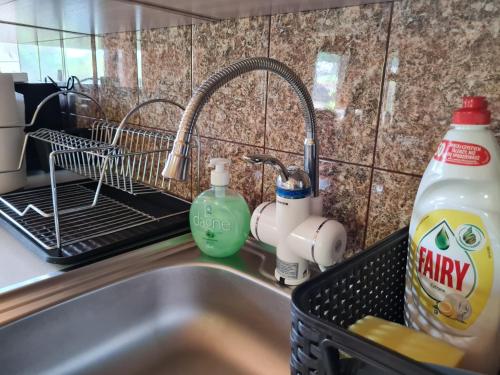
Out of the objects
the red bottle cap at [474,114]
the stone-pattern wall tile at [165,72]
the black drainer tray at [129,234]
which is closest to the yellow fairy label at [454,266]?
the red bottle cap at [474,114]

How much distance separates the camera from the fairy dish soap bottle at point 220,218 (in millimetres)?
753

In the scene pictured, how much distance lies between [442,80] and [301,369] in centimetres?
44

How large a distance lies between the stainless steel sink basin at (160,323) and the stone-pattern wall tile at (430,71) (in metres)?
0.31

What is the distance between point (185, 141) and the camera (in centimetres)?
52

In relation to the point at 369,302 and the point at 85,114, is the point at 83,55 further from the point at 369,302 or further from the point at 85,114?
the point at 369,302

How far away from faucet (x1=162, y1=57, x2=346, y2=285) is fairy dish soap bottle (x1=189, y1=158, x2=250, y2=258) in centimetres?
7

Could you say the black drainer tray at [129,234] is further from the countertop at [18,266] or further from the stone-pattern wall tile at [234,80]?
the stone-pattern wall tile at [234,80]

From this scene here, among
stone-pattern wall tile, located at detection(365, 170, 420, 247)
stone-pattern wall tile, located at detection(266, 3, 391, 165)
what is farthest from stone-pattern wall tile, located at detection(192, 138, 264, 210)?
stone-pattern wall tile, located at detection(365, 170, 420, 247)

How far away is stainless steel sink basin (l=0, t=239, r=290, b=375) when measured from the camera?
63cm

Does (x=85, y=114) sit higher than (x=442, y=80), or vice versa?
(x=442, y=80)

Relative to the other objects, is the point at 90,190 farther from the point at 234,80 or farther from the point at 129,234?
the point at 234,80

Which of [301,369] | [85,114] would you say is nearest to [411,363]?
[301,369]

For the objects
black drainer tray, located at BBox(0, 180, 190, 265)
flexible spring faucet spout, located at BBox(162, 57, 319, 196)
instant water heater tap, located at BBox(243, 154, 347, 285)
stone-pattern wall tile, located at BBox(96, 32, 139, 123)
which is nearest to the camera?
flexible spring faucet spout, located at BBox(162, 57, 319, 196)

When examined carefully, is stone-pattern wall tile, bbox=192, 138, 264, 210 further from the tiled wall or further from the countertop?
the countertop
